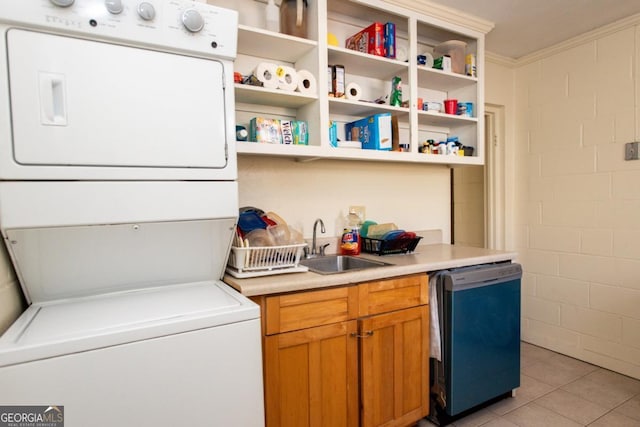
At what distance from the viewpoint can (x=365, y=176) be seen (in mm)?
2391

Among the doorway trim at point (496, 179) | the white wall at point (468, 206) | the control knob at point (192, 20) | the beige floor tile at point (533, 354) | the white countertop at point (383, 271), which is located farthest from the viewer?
the white wall at point (468, 206)

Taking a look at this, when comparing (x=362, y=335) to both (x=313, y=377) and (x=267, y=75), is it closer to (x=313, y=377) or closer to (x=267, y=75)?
(x=313, y=377)

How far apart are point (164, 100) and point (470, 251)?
1933mm

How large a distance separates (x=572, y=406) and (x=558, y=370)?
20.3 inches

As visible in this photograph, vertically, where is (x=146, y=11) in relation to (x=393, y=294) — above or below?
above

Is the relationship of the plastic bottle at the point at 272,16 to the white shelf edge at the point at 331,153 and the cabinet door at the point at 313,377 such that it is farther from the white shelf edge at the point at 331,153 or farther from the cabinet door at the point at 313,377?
the cabinet door at the point at 313,377

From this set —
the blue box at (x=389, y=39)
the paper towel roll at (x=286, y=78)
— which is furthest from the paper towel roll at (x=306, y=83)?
the blue box at (x=389, y=39)

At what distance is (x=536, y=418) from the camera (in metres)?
1.97

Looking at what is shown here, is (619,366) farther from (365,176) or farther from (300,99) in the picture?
(300,99)

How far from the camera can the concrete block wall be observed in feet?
7.95

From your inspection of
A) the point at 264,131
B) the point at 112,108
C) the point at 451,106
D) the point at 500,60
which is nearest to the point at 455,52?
the point at 451,106

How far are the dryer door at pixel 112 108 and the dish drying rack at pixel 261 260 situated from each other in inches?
15.9

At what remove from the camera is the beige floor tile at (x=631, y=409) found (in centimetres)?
199

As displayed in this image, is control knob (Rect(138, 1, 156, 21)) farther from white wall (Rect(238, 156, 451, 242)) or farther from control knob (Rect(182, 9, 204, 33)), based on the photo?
white wall (Rect(238, 156, 451, 242))
